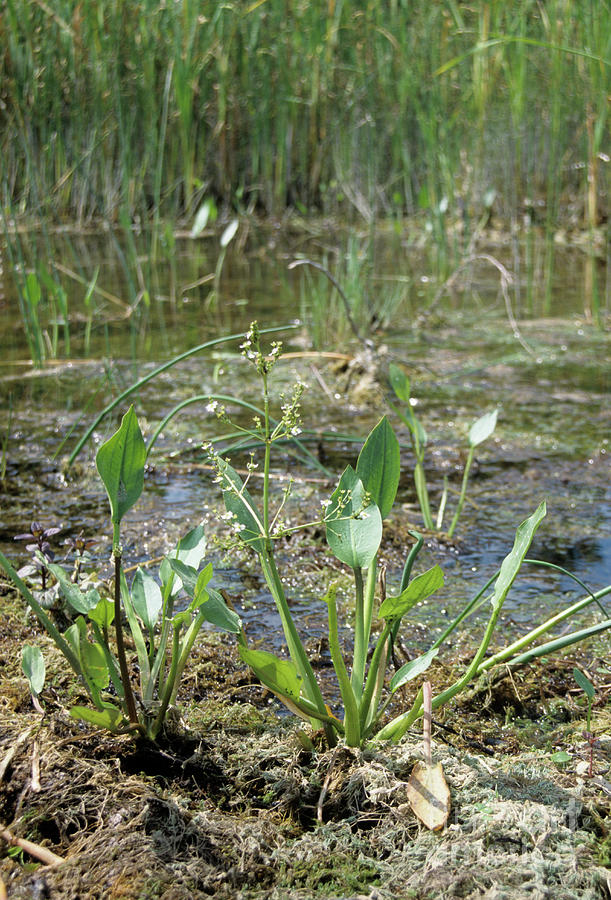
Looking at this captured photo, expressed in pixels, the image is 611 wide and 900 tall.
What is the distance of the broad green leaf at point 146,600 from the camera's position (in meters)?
1.03

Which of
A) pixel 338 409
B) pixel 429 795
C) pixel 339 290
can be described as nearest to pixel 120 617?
pixel 429 795

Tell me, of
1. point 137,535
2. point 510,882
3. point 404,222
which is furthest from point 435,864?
point 404,222

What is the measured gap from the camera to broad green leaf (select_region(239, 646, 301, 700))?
849mm

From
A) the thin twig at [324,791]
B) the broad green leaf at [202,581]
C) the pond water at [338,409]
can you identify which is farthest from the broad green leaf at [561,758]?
the broad green leaf at [202,581]

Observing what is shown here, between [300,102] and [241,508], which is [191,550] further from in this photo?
[300,102]

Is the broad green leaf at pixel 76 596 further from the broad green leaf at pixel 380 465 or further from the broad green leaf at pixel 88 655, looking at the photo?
the broad green leaf at pixel 380 465

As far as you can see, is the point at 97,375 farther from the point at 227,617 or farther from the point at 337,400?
the point at 227,617

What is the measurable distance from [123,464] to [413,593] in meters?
0.34

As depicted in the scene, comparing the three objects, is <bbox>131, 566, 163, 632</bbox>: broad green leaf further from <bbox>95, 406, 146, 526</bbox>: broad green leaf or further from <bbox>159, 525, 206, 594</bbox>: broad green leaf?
<bbox>95, 406, 146, 526</bbox>: broad green leaf

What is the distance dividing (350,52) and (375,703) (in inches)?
175

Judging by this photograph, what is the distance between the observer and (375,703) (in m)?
1.00

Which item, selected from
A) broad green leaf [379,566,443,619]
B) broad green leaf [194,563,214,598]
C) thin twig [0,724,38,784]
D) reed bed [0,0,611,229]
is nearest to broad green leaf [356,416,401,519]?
broad green leaf [379,566,443,619]

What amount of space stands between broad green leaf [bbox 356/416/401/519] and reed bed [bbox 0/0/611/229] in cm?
180

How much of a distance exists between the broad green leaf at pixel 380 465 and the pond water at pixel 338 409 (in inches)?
16.6
